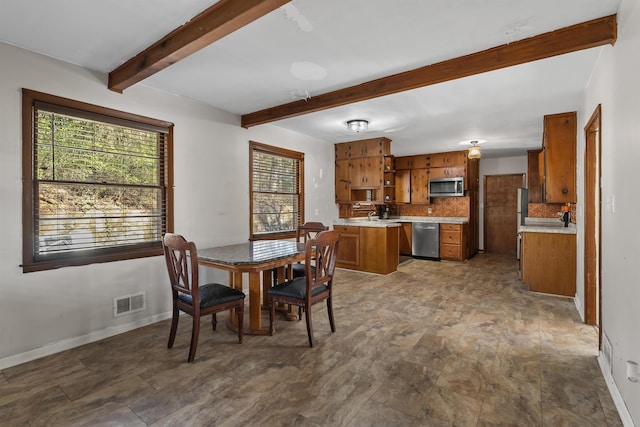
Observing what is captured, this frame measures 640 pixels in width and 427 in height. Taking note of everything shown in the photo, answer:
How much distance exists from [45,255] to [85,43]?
170 cm

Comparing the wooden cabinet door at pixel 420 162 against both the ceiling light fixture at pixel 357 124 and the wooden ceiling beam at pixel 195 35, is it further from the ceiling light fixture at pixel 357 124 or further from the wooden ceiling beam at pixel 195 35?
the wooden ceiling beam at pixel 195 35

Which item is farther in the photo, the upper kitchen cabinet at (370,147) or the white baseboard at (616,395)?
the upper kitchen cabinet at (370,147)

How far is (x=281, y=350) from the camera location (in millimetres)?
2580

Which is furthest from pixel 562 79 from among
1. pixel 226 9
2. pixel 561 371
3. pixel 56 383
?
pixel 56 383

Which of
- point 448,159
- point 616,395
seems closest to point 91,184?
point 616,395

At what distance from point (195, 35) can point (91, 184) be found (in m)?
1.69

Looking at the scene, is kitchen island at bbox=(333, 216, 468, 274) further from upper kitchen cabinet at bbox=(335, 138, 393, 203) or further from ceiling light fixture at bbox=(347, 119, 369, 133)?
ceiling light fixture at bbox=(347, 119, 369, 133)

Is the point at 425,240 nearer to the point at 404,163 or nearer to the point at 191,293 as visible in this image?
the point at 404,163

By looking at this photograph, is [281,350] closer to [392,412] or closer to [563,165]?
[392,412]

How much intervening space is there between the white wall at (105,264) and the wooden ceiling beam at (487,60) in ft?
4.26

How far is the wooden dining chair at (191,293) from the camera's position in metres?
2.37

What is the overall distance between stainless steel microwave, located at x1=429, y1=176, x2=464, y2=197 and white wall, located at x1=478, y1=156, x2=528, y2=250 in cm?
131

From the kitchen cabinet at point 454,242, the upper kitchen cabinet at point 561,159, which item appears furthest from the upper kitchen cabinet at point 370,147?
the upper kitchen cabinet at point 561,159

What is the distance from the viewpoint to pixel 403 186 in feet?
24.2
